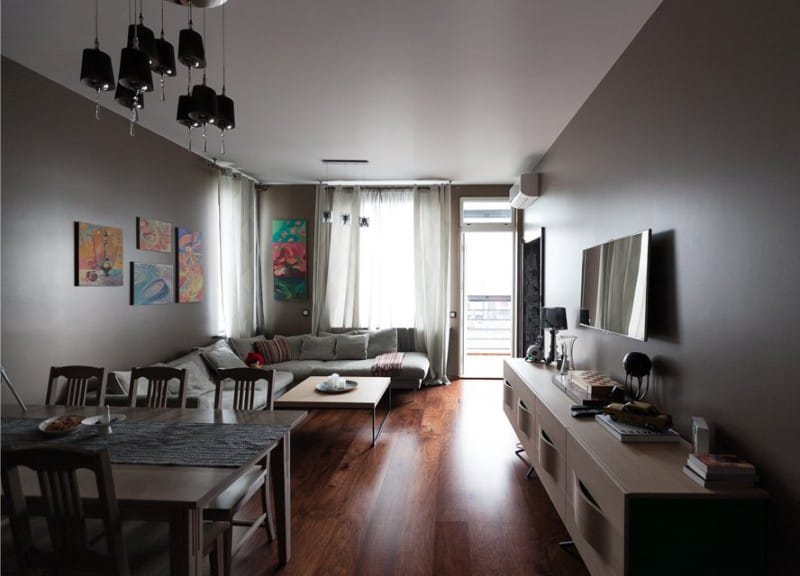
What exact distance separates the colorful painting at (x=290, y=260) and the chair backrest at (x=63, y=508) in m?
4.83

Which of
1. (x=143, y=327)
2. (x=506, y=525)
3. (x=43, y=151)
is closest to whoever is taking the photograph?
(x=506, y=525)

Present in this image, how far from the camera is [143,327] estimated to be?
387 cm

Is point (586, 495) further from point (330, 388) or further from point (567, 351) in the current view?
point (330, 388)

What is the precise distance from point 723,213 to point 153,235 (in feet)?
14.2

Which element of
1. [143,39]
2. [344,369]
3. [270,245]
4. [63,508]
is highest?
[143,39]

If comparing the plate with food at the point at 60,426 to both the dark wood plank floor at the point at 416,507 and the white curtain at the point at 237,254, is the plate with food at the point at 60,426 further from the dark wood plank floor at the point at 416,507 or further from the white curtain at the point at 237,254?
the white curtain at the point at 237,254

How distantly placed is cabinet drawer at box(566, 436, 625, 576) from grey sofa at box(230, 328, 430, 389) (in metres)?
3.27

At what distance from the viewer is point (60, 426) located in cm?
175

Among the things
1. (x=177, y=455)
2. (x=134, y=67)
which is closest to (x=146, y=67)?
(x=134, y=67)

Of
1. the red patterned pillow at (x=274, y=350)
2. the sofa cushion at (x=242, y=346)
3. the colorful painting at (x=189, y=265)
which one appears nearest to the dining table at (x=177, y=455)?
the colorful painting at (x=189, y=265)

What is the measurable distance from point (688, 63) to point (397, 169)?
3.74m

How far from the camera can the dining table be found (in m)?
1.32

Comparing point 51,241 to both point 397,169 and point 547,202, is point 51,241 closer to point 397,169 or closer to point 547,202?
point 397,169

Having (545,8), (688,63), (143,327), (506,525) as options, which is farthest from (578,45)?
(143,327)
